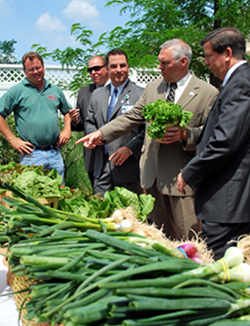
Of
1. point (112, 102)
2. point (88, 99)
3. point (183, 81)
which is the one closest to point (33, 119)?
point (88, 99)

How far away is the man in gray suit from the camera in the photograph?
11.0 feet

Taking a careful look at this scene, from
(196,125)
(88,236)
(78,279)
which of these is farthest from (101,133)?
(78,279)

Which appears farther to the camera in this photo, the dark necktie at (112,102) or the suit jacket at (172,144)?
the dark necktie at (112,102)

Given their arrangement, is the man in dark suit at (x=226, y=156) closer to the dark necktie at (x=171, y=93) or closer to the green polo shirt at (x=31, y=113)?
the dark necktie at (x=171, y=93)

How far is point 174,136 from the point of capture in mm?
2488

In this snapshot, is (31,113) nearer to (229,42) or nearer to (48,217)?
(229,42)

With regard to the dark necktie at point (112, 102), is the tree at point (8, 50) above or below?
above

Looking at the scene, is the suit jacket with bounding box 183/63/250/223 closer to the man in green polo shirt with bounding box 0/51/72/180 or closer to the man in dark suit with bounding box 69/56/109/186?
the man in dark suit with bounding box 69/56/109/186

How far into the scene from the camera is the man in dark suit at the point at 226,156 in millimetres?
1893

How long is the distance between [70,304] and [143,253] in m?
0.31

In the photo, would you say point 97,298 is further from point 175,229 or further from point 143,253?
point 175,229

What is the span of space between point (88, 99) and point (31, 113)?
2.92ft

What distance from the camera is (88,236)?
1.16 metres

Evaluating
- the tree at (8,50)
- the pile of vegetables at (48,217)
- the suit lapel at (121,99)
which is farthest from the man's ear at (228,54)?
the tree at (8,50)
